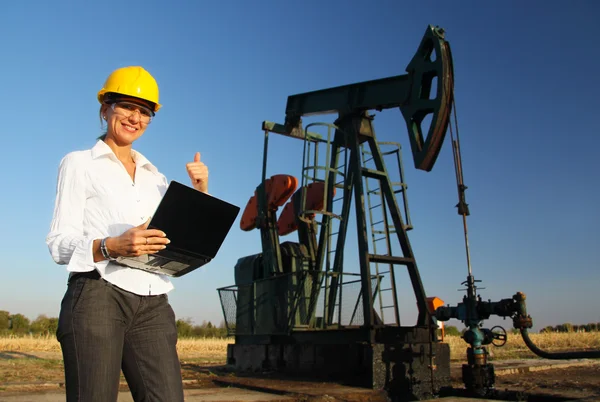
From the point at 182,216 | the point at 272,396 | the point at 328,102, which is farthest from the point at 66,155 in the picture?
the point at 328,102

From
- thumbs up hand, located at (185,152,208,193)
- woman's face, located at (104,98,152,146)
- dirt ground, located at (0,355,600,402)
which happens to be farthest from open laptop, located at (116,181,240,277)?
dirt ground, located at (0,355,600,402)

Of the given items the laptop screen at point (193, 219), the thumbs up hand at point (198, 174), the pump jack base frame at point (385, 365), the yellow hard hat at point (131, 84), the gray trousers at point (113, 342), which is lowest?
the pump jack base frame at point (385, 365)

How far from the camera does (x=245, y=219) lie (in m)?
11.6

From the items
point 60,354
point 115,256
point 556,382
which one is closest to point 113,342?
point 115,256

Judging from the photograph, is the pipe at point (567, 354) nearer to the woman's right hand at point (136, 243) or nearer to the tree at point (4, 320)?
the woman's right hand at point (136, 243)

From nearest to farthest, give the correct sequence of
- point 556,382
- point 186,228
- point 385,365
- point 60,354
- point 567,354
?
point 186,228
point 567,354
point 385,365
point 556,382
point 60,354

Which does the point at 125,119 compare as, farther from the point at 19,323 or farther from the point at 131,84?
the point at 19,323

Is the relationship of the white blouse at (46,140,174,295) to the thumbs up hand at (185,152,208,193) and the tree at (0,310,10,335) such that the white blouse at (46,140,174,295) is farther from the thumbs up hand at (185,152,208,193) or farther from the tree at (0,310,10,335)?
the tree at (0,310,10,335)

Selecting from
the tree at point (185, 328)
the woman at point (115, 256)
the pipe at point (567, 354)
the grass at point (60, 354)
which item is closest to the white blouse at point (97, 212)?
the woman at point (115, 256)

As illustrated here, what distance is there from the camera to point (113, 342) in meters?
2.04

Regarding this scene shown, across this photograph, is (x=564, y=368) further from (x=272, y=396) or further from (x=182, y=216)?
(x=182, y=216)

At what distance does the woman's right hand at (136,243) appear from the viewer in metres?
1.98

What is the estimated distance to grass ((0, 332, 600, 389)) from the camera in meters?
9.41

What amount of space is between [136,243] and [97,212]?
352 mm
